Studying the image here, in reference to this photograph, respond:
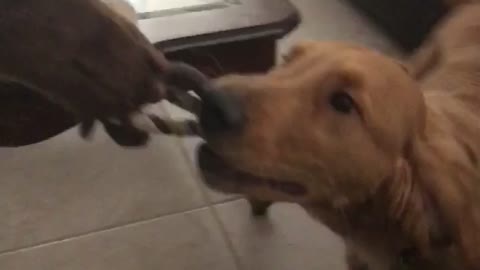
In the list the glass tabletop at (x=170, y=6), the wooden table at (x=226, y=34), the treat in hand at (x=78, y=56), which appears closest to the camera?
the treat in hand at (x=78, y=56)

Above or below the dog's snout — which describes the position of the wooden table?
below

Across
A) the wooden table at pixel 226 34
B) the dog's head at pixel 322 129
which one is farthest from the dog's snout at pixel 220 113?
the wooden table at pixel 226 34

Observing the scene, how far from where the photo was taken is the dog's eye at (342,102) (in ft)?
3.79

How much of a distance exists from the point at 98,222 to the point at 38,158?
27 centimetres

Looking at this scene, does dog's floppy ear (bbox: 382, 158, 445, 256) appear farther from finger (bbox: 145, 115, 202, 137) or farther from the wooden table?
the wooden table

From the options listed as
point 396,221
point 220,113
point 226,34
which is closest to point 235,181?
point 220,113

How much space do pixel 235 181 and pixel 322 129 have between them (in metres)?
0.15

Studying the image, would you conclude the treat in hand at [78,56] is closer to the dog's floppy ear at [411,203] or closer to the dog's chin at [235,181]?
the dog's chin at [235,181]

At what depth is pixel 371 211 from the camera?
1255mm

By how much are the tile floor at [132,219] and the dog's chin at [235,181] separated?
0.59 metres

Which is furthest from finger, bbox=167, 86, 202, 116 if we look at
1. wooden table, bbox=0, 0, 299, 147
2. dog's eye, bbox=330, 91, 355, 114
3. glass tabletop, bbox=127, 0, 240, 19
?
glass tabletop, bbox=127, 0, 240, 19

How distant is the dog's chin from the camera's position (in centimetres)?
118

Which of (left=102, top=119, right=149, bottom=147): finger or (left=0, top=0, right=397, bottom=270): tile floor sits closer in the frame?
(left=102, top=119, right=149, bottom=147): finger

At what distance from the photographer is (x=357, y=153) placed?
1159 millimetres
